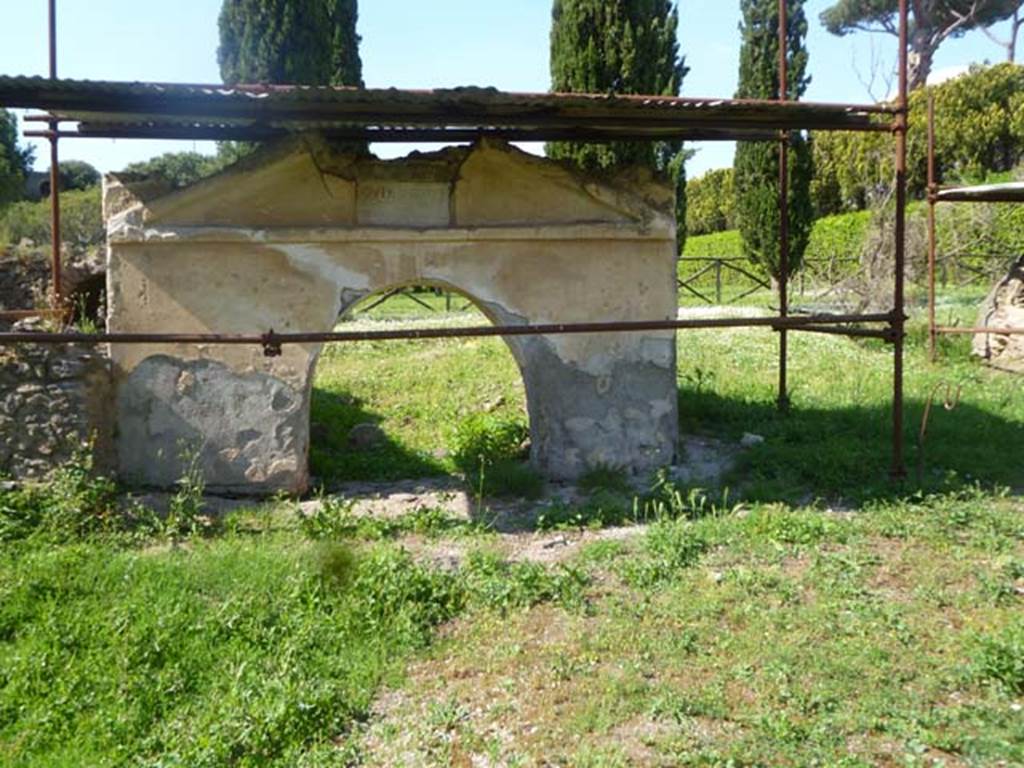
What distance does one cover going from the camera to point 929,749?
3.36m

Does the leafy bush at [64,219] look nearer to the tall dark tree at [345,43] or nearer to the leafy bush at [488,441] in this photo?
the tall dark tree at [345,43]

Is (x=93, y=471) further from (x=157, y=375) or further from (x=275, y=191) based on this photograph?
(x=275, y=191)

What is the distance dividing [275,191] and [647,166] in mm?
2952

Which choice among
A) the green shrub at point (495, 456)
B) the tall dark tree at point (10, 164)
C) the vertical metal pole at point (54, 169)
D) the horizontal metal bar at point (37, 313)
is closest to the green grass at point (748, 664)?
the green shrub at point (495, 456)

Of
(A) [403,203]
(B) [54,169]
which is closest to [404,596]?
(A) [403,203]

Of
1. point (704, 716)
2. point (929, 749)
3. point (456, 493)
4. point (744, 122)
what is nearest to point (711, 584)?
point (704, 716)

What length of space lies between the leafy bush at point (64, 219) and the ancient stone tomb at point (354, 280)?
19247 mm

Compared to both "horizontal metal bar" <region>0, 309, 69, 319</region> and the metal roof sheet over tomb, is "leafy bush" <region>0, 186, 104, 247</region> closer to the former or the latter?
"horizontal metal bar" <region>0, 309, 69, 319</region>

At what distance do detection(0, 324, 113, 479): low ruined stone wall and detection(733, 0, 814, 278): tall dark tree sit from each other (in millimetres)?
12358

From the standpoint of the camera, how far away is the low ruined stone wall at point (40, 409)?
6293 millimetres

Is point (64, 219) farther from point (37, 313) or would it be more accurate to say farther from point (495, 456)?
point (495, 456)

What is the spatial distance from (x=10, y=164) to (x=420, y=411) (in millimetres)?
26794

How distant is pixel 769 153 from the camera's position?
16.1 meters

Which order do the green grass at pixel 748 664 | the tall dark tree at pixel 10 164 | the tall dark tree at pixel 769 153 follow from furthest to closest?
the tall dark tree at pixel 10 164, the tall dark tree at pixel 769 153, the green grass at pixel 748 664
